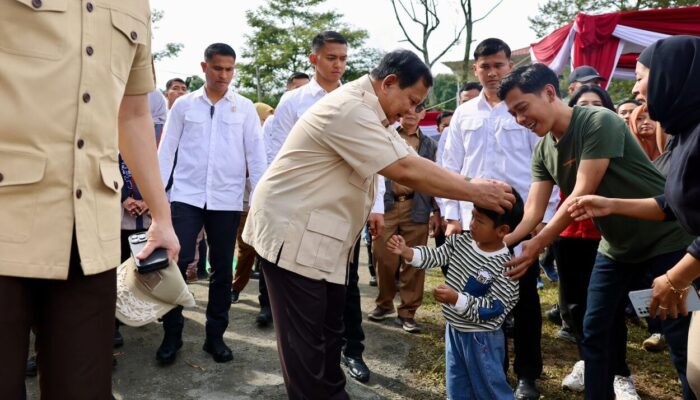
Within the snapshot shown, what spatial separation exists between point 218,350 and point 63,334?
2551mm

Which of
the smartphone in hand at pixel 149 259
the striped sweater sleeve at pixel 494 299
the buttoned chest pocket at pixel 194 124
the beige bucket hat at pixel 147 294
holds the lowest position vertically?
the striped sweater sleeve at pixel 494 299

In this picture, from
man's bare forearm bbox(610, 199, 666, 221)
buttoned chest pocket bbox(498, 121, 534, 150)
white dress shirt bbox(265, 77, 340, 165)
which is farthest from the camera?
white dress shirt bbox(265, 77, 340, 165)

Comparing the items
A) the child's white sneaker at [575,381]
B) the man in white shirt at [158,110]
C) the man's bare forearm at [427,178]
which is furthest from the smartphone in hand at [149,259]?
the man in white shirt at [158,110]

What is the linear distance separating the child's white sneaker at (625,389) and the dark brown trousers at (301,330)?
5.93 ft

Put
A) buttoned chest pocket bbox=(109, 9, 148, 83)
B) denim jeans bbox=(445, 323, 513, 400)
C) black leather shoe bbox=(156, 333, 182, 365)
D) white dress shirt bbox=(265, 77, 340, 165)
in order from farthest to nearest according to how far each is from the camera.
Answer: white dress shirt bbox=(265, 77, 340, 165) < black leather shoe bbox=(156, 333, 182, 365) < denim jeans bbox=(445, 323, 513, 400) < buttoned chest pocket bbox=(109, 9, 148, 83)

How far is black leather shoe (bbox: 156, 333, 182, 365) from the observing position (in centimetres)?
370

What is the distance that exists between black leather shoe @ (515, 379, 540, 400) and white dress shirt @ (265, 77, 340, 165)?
7.98ft

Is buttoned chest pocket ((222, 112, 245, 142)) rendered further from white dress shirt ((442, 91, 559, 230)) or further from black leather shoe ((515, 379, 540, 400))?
black leather shoe ((515, 379, 540, 400))

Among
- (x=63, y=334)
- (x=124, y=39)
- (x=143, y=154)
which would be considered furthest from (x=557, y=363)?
(x=124, y=39)

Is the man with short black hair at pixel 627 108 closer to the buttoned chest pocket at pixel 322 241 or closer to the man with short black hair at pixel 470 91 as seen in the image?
the man with short black hair at pixel 470 91

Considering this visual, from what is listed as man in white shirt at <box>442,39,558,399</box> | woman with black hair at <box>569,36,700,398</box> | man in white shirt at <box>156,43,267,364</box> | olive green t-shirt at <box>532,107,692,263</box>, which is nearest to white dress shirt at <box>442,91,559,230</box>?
man in white shirt at <box>442,39,558,399</box>

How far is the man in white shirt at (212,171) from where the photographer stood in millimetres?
3824

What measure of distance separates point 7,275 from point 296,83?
20.9 feet

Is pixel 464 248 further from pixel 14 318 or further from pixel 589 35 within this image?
pixel 589 35
